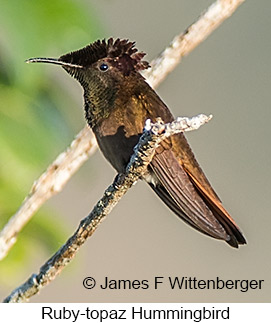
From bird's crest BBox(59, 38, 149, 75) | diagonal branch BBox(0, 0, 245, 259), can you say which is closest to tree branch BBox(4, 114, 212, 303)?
diagonal branch BBox(0, 0, 245, 259)

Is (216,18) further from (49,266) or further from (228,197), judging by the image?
(228,197)

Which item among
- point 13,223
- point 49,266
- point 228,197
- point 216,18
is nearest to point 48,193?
point 13,223

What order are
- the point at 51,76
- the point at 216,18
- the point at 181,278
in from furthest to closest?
the point at 181,278, the point at 51,76, the point at 216,18

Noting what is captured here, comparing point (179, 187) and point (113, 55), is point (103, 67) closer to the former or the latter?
point (113, 55)

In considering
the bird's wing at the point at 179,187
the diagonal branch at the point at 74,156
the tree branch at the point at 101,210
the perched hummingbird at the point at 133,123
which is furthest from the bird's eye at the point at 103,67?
the tree branch at the point at 101,210

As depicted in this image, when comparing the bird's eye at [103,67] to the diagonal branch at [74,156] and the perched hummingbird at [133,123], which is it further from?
the diagonal branch at [74,156]

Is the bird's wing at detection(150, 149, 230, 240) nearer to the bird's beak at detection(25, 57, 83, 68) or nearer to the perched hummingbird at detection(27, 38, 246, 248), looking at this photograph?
the perched hummingbird at detection(27, 38, 246, 248)
